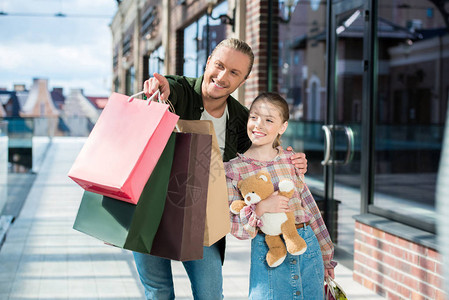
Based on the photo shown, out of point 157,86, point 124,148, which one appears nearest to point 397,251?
point 157,86

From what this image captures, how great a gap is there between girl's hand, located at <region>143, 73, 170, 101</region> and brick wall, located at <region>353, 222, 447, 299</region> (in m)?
2.18

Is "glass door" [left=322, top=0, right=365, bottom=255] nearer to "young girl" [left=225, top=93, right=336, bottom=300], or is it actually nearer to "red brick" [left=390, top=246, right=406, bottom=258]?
"red brick" [left=390, top=246, right=406, bottom=258]

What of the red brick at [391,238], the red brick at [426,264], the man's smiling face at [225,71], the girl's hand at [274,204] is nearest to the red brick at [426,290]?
the red brick at [426,264]

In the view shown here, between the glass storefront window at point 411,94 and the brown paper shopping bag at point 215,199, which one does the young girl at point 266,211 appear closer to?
the brown paper shopping bag at point 215,199

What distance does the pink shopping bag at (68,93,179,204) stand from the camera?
5.70 feet

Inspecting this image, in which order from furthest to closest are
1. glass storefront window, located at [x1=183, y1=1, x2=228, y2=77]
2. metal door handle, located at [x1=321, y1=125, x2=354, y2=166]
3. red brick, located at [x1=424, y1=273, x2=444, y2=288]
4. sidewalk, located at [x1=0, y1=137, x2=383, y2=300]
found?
glass storefront window, located at [x1=183, y1=1, x2=228, y2=77] → metal door handle, located at [x1=321, y1=125, x2=354, y2=166] → sidewalk, located at [x1=0, y1=137, x2=383, y2=300] → red brick, located at [x1=424, y1=273, x2=444, y2=288]

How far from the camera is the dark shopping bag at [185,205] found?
186 centimetres

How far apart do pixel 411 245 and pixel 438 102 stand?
97.5 ft

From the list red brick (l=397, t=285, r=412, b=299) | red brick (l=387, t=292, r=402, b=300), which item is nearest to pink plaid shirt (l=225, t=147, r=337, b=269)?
red brick (l=397, t=285, r=412, b=299)

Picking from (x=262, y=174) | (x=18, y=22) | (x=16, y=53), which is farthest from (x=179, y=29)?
(x=16, y=53)

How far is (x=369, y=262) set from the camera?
426cm

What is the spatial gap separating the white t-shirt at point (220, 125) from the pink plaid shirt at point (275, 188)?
11cm

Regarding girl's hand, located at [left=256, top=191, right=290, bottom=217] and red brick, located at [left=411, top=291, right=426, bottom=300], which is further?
red brick, located at [left=411, top=291, right=426, bottom=300]

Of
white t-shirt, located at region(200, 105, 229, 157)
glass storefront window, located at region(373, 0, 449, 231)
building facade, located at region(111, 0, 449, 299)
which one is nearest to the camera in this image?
white t-shirt, located at region(200, 105, 229, 157)
